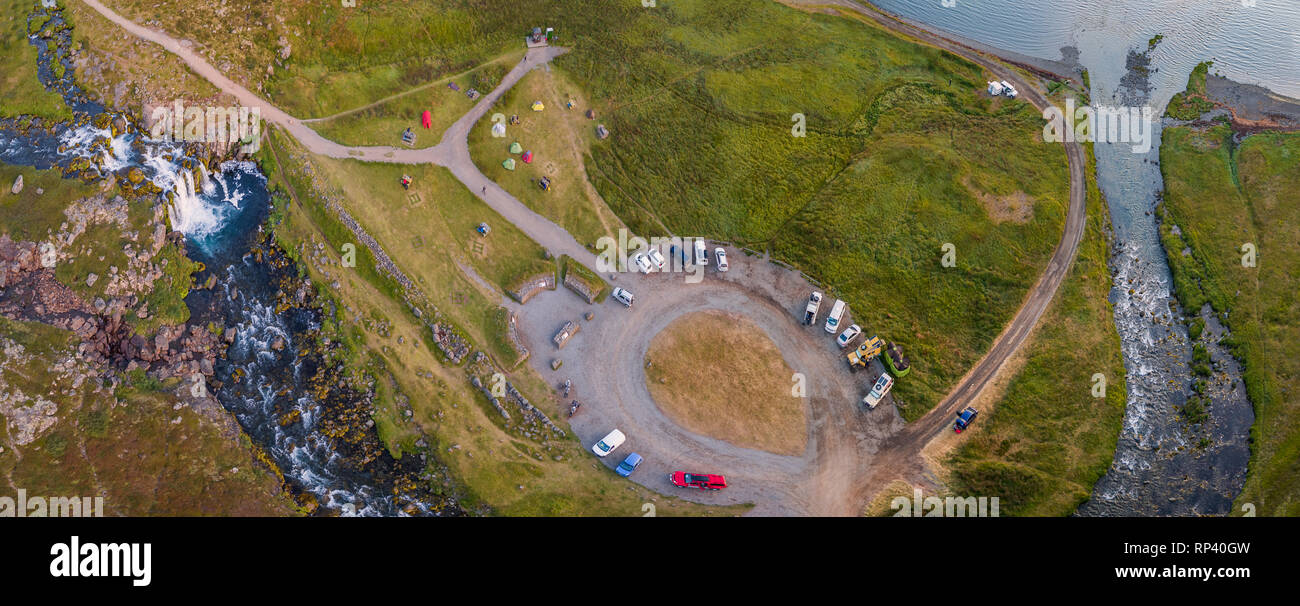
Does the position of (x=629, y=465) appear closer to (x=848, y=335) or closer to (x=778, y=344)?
(x=778, y=344)

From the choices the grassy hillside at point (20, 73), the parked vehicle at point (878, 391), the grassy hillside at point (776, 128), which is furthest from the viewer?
the grassy hillside at point (20, 73)

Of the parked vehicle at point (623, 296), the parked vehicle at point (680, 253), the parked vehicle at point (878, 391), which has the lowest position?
the parked vehicle at point (878, 391)

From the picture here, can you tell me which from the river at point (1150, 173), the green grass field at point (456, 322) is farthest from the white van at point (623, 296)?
the river at point (1150, 173)

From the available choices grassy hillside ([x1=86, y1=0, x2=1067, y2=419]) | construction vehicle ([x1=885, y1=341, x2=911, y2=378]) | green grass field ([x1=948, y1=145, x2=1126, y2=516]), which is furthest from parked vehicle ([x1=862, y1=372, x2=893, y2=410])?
green grass field ([x1=948, y1=145, x2=1126, y2=516])

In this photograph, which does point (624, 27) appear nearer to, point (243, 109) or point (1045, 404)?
point (243, 109)

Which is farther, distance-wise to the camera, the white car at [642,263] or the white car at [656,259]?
the white car at [656,259]

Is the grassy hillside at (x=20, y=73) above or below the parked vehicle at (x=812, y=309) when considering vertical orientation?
above

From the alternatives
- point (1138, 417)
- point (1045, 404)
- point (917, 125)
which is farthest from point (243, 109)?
point (1138, 417)

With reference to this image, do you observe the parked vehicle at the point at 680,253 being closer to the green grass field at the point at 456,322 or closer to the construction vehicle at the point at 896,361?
the green grass field at the point at 456,322

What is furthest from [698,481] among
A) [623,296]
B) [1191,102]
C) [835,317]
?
[1191,102]

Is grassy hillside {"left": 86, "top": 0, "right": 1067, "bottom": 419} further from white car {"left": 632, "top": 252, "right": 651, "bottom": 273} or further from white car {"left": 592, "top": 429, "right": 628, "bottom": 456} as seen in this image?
white car {"left": 592, "top": 429, "right": 628, "bottom": 456}
